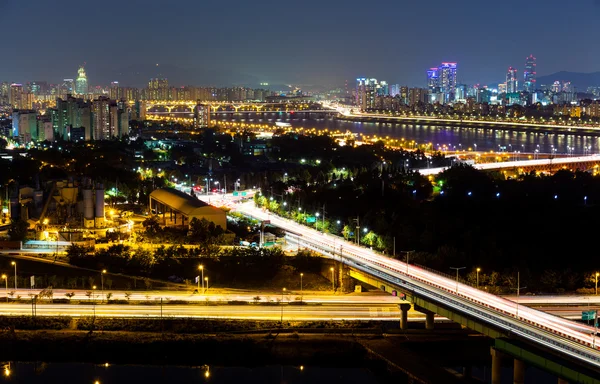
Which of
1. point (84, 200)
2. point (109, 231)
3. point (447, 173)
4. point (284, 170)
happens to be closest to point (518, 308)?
point (109, 231)

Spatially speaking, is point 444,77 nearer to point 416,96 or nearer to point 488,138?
point 416,96

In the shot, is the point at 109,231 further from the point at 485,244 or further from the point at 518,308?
the point at 518,308

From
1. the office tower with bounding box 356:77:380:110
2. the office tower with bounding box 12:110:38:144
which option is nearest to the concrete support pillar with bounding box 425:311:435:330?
the office tower with bounding box 12:110:38:144

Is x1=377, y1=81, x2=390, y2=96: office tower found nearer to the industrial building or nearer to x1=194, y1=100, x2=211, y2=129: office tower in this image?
x1=194, y1=100, x2=211, y2=129: office tower

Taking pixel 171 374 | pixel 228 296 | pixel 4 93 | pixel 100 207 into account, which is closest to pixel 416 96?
pixel 4 93

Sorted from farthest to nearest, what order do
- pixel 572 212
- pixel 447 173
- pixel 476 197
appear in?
pixel 447 173, pixel 476 197, pixel 572 212

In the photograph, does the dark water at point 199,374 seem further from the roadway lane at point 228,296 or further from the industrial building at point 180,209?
the industrial building at point 180,209

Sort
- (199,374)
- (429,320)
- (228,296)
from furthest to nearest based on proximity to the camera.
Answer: (228,296), (429,320), (199,374)
